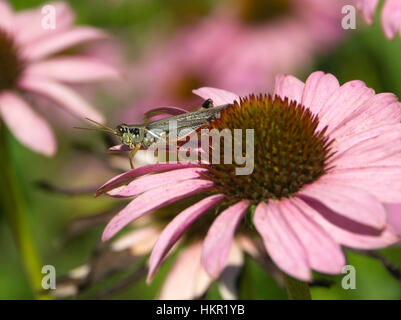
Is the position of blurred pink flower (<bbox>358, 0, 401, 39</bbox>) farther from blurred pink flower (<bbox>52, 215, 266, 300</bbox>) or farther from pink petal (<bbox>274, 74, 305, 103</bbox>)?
blurred pink flower (<bbox>52, 215, 266, 300</bbox>)

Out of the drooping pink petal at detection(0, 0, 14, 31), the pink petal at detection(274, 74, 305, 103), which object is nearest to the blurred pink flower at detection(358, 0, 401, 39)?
the pink petal at detection(274, 74, 305, 103)

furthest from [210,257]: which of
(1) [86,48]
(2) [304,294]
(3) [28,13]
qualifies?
(1) [86,48]

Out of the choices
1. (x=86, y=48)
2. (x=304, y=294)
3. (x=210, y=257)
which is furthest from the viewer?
(x=86, y=48)

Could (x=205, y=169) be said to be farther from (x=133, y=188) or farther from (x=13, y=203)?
(x=13, y=203)

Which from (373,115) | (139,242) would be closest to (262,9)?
(139,242)

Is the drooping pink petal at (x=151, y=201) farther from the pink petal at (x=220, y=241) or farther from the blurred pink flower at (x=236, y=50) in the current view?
the blurred pink flower at (x=236, y=50)

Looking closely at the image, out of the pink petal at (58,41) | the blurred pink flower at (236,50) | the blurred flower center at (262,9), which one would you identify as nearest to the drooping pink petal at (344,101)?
the pink petal at (58,41)

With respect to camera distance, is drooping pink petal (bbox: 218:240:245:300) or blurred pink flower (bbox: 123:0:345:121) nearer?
drooping pink petal (bbox: 218:240:245:300)
